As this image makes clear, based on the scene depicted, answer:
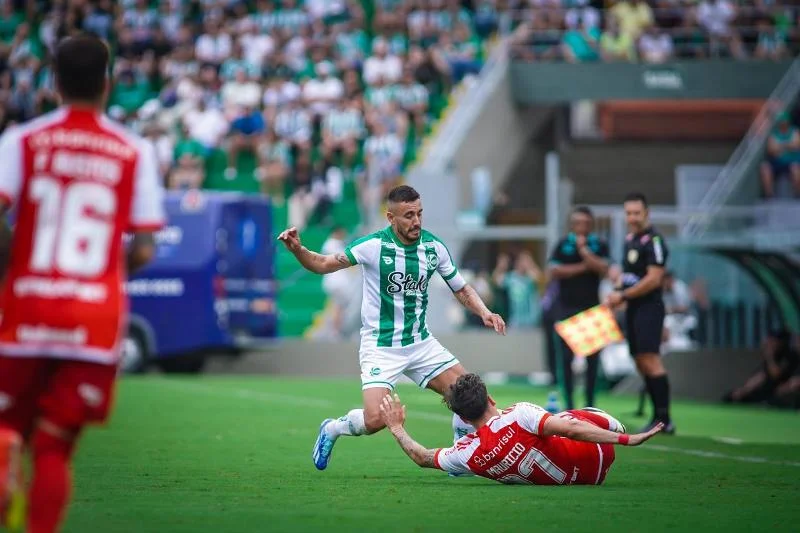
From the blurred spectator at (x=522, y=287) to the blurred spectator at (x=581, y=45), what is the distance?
20.6 ft

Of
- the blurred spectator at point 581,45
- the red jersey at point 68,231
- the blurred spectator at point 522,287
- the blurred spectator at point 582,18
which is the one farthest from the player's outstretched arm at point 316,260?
the blurred spectator at point 582,18

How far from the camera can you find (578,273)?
1750cm

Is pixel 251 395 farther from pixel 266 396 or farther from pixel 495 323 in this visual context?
pixel 495 323

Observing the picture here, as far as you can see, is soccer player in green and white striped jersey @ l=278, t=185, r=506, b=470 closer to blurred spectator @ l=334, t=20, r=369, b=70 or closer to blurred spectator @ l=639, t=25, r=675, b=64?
blurred spectator @ l=334, t=20, r=369, b=70

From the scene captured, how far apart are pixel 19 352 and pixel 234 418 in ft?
36.2

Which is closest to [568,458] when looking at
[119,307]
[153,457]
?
[153,457]

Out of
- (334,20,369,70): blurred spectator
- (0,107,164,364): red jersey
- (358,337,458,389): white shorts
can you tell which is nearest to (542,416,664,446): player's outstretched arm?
(358,337,458,389): white shorts

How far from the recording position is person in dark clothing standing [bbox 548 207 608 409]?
1728 centimetres

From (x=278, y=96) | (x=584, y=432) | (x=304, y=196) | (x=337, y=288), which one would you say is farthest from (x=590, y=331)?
(x=278, y=96)

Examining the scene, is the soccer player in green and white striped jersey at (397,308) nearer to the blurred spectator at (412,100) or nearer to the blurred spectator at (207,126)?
the blurred spectator at (412,100)

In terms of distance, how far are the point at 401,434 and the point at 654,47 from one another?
77.9 feet

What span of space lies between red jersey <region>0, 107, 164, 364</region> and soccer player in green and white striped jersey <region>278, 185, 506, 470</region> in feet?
14.9

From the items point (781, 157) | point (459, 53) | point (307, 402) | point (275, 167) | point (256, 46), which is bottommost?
point (307, 402)

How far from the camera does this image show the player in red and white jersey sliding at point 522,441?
963 centimetres
